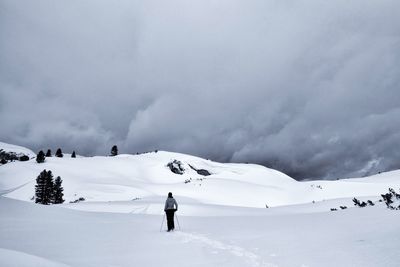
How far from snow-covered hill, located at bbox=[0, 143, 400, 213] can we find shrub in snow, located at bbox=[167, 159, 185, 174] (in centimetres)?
104

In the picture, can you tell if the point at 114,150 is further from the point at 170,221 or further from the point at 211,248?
the point at 211,248

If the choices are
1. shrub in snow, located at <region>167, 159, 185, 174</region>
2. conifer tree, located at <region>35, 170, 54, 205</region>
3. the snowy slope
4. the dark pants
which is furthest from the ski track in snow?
shrub in snow, located at <region>167, 159, 185, 174</region>

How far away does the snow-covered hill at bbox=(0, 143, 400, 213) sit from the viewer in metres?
46.0

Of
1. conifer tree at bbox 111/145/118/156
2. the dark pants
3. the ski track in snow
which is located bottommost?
the ski track in snow

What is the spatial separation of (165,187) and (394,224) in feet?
150

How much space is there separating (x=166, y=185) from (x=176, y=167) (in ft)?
86.7

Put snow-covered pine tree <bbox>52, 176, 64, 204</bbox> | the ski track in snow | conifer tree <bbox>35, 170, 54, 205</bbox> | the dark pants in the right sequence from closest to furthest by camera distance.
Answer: the ski track in snow
the dark pants
snow-covered pine tree <bbox>52, 176, 64, 204</bbox>
conifer tree <bbox>35, 170, 54, 205</bbox>

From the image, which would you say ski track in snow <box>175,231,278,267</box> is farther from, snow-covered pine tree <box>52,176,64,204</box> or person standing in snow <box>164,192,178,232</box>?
snow-covered pine tree <box>52,176,64,204</box>

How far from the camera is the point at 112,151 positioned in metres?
129

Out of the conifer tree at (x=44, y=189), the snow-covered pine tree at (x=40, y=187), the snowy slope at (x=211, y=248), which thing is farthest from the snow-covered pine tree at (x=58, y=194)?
the snowy slope at (x=211, y=248)

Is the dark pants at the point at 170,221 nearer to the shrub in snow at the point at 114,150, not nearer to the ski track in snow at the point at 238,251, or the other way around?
the ski track in snow at the point at 238,251

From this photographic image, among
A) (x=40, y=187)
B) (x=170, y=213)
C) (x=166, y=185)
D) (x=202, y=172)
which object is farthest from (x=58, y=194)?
(x=170, y=213)

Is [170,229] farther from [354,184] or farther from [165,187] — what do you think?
[354,184]

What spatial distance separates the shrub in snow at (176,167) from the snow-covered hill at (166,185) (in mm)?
1041
